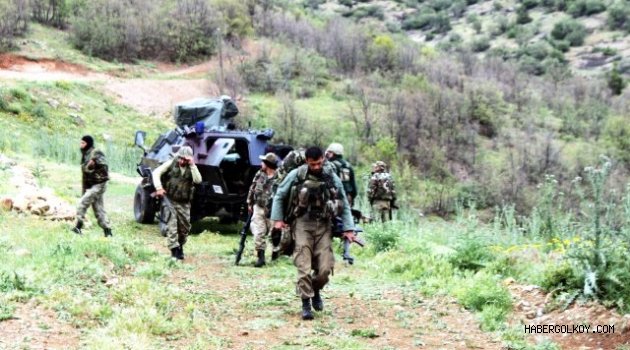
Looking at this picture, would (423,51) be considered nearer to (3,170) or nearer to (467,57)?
(467,57)

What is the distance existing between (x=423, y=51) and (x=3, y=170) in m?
45.9

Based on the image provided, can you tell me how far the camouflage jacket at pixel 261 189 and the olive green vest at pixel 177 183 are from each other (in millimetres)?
928

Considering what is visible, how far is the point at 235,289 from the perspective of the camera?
8.69 metres

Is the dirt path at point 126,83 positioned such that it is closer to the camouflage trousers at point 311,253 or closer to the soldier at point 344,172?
the soldier at point 344,172

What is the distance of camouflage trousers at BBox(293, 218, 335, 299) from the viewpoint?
7.20m

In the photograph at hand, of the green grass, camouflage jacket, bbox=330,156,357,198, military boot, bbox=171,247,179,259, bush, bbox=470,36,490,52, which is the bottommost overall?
bush, bbox=470,36,490,52

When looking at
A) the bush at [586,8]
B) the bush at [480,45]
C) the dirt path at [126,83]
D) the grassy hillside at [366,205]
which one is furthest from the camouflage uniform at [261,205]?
the bush at [586,8]

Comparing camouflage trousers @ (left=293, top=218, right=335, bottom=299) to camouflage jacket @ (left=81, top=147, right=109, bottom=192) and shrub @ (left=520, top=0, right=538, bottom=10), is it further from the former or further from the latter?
shrub @ (left=520, top=0, right=538, bottom=10)

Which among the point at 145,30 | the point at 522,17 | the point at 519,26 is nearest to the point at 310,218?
the point at 145,30

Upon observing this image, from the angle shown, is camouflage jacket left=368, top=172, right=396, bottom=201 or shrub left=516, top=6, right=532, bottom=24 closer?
camouflage jacket left=368, top=172, right=396, bottom=201

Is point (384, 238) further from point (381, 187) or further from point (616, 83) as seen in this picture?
point (616, 83)

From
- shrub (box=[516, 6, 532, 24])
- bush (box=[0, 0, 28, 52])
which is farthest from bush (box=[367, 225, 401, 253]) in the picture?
shrub (box=[516, 6, 532, 24])

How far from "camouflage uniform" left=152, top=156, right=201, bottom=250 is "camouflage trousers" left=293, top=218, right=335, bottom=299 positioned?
3444 millimetres

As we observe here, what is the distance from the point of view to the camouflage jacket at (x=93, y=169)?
430 inches
